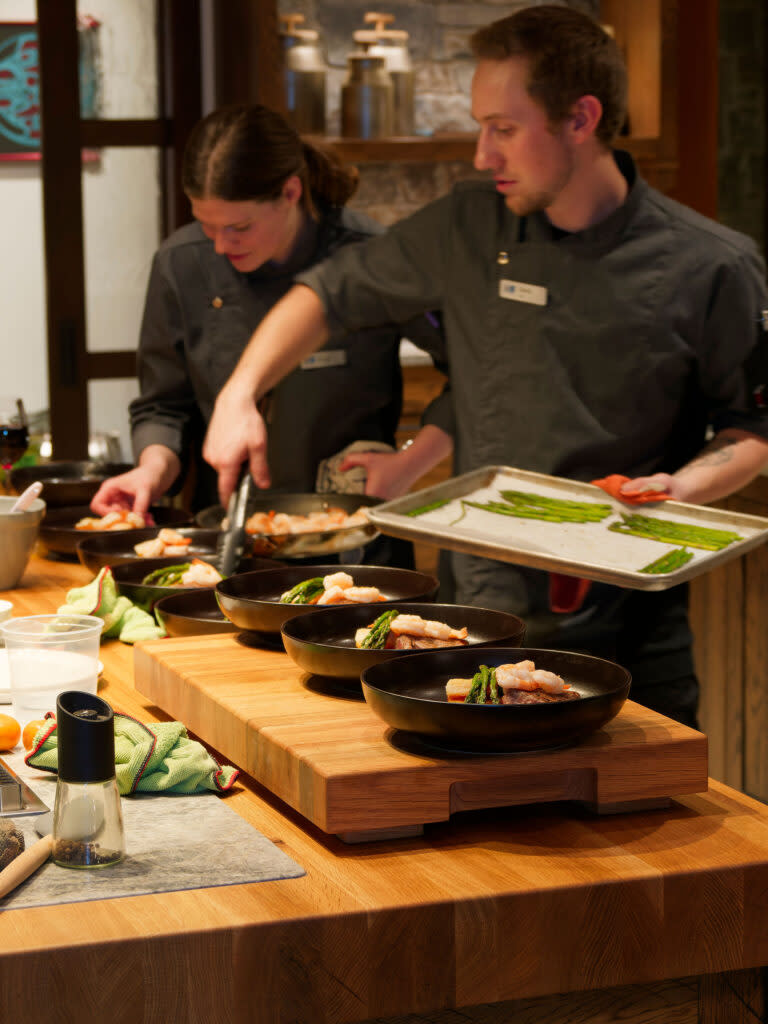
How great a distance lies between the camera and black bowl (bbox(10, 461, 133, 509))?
2.91 meters

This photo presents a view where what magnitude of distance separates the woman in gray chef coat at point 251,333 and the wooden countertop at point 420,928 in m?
1.90

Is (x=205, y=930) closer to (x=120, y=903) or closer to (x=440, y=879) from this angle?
(x=120, y=903)

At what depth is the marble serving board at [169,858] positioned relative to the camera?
1145 millimetres

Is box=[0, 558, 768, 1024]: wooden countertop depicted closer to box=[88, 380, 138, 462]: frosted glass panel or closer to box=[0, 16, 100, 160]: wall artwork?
box=[88, 380, 138, 462]: frosted glass panel

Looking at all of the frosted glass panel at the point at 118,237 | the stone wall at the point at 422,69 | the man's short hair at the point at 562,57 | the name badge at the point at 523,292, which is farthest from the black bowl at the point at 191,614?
the stone wall at the point at 422,69

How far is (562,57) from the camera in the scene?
8.44 feet

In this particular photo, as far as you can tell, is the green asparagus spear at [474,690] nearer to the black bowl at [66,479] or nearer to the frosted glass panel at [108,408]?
the black bowl at [66,479]

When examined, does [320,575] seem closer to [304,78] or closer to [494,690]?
[494,690]

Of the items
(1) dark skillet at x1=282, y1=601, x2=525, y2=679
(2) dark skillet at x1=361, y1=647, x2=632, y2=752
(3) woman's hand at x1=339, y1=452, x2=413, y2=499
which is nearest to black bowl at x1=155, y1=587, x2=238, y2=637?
(1) dark skillet at x1=282, y1=601, x2=525, y2=679

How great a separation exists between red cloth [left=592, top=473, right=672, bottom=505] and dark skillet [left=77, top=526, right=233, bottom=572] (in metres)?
0.68

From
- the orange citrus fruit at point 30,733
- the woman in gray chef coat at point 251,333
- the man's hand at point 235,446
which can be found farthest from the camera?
the woman in gray chef coat at point 251,333

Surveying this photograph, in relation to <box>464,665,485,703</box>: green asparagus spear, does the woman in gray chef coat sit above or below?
above

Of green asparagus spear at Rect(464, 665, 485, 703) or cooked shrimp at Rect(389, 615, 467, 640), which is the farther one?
cooked shrimp at Rect(389, 615, 467, 640)

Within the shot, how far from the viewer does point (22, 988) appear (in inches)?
40.9
